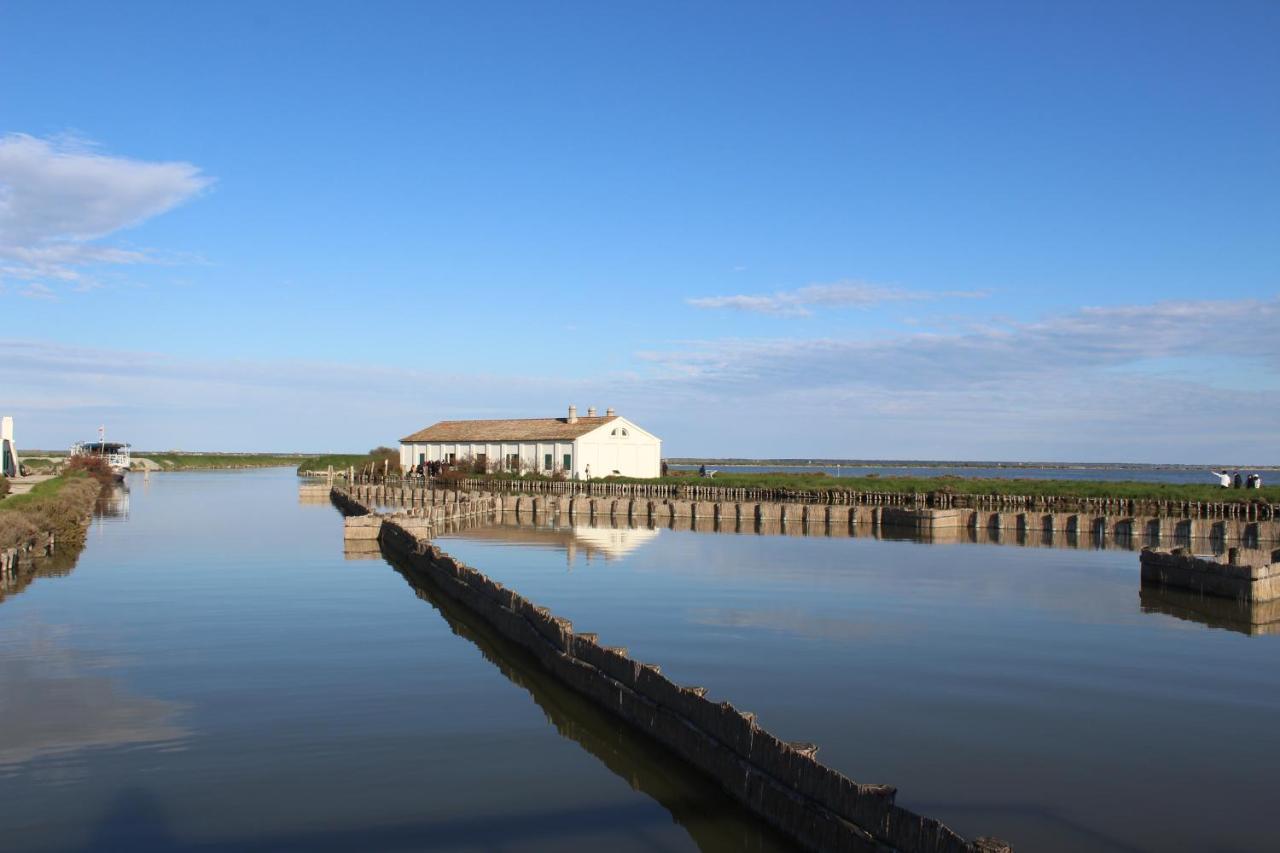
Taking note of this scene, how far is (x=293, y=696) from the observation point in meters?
14.5

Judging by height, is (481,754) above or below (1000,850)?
below

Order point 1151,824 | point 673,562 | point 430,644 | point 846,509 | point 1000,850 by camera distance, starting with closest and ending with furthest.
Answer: point 1000,850 → point 1151,824 → point 430,644 → point 673,562 → point 846,509

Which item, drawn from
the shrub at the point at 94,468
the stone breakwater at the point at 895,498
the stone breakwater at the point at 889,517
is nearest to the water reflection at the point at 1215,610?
the stone breakwater at the point at 889,517

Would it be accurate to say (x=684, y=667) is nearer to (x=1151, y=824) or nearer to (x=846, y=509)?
(x=1151, y=824)

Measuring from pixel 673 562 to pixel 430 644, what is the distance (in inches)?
542

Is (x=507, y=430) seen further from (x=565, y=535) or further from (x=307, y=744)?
(x=307, y=744)

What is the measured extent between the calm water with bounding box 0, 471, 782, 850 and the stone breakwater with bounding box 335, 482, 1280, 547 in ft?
94.6

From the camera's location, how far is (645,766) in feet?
38.3

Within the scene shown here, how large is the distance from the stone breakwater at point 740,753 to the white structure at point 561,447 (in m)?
44.9

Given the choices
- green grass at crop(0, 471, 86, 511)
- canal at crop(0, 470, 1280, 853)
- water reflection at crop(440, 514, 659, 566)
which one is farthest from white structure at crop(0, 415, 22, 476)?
canal at crop(0, 470, 1280, 853)

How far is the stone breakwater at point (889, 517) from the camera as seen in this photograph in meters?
40.0

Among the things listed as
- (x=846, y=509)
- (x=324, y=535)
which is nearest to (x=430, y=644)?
(x=324, y=535)

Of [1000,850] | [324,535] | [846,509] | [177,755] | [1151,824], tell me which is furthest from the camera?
[846,509]

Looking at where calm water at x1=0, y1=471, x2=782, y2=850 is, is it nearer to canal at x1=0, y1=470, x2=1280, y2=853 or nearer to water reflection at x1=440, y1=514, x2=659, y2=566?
canal at x1=0, y1=470, x2=1280, y2=853
